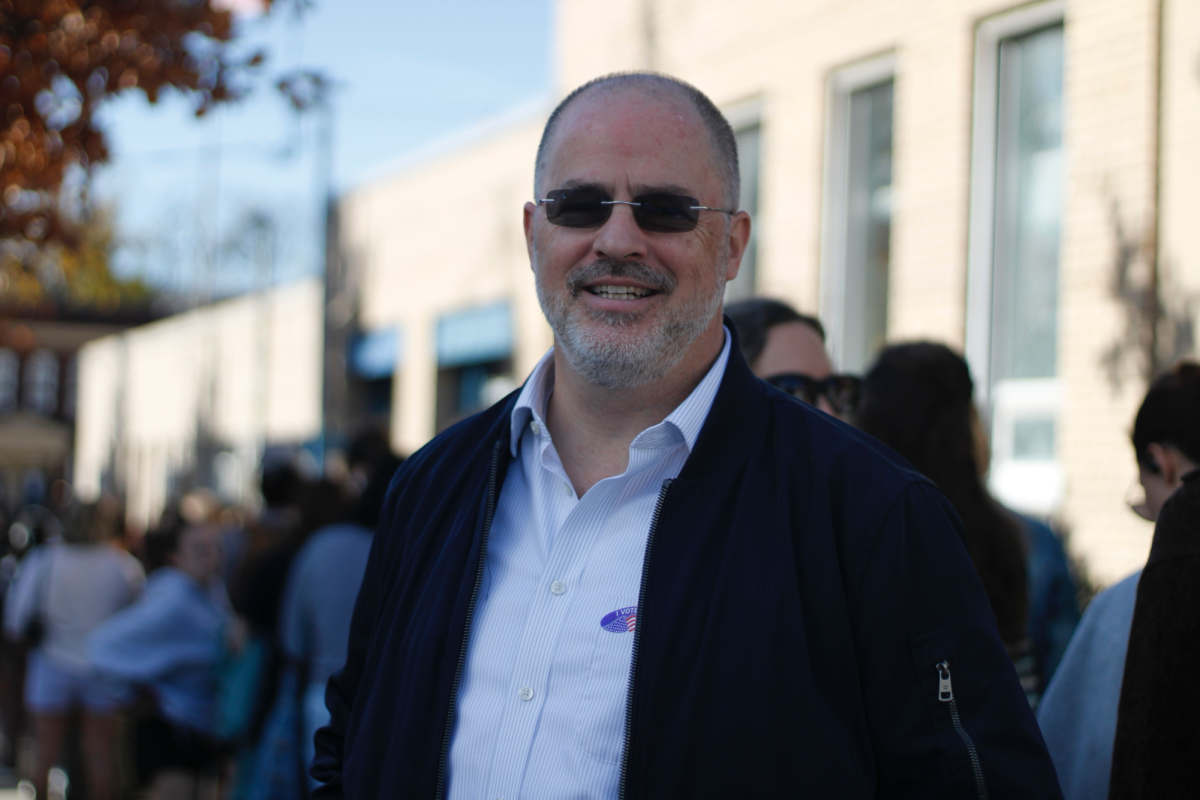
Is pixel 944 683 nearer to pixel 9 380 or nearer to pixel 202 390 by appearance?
pixel 202 390

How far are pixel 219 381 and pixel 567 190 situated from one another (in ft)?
91.7

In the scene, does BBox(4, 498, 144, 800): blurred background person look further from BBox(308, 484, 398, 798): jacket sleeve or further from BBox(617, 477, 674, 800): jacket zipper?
BBox(617, 477, 674, 800): jacket zipper

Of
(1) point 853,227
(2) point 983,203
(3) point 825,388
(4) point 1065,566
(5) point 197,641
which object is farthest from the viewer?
(1) point 853,227

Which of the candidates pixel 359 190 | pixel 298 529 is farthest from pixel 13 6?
pixel 359 190

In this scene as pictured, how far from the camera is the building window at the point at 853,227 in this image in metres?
8.79

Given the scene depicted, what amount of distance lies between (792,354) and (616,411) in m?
1.38

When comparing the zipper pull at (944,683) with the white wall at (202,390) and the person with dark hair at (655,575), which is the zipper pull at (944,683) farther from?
the white wall at (202,390)

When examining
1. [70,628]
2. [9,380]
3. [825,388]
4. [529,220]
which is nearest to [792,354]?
[825,388]

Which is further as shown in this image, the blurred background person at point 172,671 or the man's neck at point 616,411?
the blurred background person at point 172,671

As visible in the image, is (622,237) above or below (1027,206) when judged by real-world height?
below

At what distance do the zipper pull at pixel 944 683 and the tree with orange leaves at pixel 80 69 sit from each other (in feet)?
14.3

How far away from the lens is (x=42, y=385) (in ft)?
194

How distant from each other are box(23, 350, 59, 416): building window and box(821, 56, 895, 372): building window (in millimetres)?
57290

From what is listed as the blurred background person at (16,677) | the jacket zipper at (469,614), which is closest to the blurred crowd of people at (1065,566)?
the jacket zipper at (469,614)
